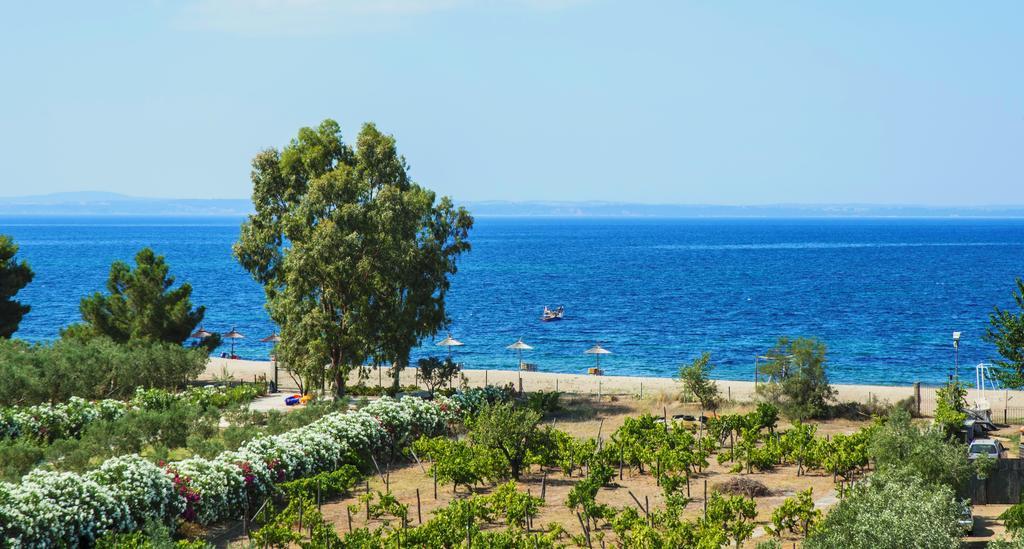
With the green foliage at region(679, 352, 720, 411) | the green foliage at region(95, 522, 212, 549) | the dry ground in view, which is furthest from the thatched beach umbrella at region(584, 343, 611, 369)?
the green foliage at region(95, 522, 212, 549)

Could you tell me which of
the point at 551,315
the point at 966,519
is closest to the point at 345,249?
the point at 966,519

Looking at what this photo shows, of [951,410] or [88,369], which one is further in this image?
[88,369]

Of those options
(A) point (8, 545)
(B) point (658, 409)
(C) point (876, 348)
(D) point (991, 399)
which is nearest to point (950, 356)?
(C) point (876, 348)

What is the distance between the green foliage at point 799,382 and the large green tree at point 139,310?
89.9 feet

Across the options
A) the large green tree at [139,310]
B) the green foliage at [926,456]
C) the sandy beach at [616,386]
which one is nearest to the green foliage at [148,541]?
the green foliage at [926,456]

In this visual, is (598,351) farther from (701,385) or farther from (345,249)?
(345,249)

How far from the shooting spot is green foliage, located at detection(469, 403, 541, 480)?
27547 mm

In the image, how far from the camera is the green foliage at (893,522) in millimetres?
15523

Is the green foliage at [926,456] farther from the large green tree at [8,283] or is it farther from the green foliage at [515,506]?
the large green tree at [8,283]

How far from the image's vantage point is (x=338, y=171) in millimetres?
37438

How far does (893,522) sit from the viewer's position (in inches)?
615

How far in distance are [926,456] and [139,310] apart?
1434 inches

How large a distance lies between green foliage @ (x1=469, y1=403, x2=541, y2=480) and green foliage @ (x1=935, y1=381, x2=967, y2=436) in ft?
36.2

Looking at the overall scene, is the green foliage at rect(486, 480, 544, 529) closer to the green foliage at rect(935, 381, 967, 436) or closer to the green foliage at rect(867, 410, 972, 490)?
the green foliage at rect(867, 410, 972, 490)
